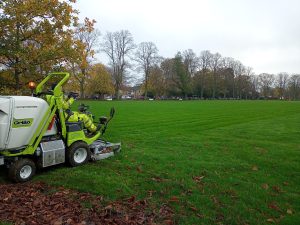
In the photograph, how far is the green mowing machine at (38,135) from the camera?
644 centimetres

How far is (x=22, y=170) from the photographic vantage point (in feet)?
22.6

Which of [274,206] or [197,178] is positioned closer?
[274,206]

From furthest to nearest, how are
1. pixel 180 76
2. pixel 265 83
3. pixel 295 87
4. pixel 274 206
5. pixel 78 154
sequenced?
pixel 265 83, pixel 295 87, pixel 180 76, pixel 78 154, pixel 274 206

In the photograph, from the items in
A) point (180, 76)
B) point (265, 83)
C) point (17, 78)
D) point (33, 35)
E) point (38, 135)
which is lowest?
point (38, 135)

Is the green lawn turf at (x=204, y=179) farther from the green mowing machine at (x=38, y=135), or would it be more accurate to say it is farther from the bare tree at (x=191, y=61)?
the bare tree at (x=191, y=61)

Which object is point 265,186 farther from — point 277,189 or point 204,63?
point 204,63

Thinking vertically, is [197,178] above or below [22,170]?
below

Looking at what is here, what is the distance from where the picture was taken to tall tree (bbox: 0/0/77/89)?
529 inches

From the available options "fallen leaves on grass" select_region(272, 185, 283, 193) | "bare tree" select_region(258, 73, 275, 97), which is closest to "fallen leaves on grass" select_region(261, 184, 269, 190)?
"fallen leaves on grass" select_region(272, 185, 283, 193)

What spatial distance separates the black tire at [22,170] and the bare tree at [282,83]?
14776cm

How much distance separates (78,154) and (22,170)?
1.65 metres

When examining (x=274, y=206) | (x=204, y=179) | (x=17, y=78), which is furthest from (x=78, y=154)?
(x=17, y=78)

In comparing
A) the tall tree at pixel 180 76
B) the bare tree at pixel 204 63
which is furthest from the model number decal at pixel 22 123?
the bare tree at pixel 204 63

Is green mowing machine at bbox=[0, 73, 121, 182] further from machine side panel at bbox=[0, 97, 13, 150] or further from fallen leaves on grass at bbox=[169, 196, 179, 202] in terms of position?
fallen leaves on grass at bbox=[169, 196, 179, 202]
